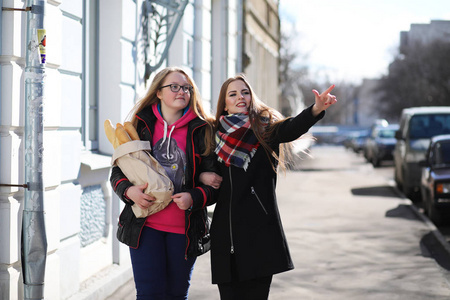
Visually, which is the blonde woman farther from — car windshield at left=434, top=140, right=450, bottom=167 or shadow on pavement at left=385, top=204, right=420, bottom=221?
car windshield at left=434, top=140, right=450, bottom=167

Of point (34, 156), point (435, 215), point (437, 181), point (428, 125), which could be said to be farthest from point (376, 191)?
point (34, 156)

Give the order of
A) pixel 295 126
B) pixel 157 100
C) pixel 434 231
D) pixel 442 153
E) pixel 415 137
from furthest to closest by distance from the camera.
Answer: pixel 415 137 < pixel 442 153 < pixel 434 231 < pixel 157 100 < pixel 295 126

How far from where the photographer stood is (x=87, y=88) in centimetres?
698

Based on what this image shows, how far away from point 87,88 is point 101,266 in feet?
5.50

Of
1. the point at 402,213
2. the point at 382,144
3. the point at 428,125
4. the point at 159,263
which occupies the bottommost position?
the point at 402,213

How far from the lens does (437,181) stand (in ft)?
37.0

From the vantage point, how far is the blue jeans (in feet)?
12.9

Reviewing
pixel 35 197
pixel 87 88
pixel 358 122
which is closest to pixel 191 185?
pixel 35 197

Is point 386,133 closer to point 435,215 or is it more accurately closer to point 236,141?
point 435,215

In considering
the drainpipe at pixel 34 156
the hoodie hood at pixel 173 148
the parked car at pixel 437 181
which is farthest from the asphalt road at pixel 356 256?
the drainpipe at pixel 34 156

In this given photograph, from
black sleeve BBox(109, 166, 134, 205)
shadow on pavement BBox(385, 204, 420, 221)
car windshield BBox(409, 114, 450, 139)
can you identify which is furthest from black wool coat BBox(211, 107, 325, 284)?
car windshield BBox(409, 114, 450, 139)

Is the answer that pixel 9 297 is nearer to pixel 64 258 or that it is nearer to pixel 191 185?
pixel 64 258

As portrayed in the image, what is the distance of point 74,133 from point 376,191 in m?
13.2

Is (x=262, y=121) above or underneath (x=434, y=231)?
above
